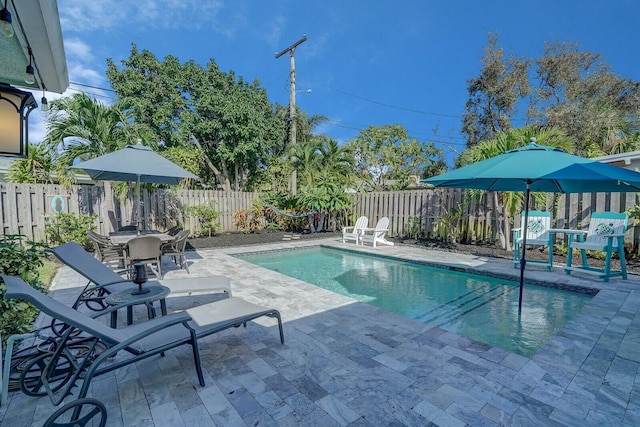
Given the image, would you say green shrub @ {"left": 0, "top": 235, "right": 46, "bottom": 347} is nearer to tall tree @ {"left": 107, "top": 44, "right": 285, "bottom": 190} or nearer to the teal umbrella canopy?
the teal umbrella canopy

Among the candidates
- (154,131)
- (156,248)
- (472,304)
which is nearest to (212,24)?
(154,131)

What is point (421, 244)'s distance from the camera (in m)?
9.27

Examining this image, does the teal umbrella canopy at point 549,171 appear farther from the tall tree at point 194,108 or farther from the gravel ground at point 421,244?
the tall tree at point 194,108

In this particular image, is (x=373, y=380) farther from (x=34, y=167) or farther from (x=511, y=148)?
(x=34, y=167)

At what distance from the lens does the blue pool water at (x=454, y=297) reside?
370cm

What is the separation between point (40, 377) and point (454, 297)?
507 centimetres

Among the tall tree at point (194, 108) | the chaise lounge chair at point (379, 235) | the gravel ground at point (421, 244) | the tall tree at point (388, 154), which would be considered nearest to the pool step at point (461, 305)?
the gravel ground at point (421, 244)

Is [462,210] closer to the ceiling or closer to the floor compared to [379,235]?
closer to the ceiling

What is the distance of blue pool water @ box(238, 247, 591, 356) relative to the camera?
3697 mm

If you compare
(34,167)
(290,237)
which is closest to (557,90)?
(290,237)

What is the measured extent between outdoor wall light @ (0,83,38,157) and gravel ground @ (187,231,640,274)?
6.28 meters

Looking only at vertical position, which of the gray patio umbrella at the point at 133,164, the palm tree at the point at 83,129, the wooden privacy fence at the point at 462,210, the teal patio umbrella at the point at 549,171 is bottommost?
the wooden privacy fence at the point at 462,210

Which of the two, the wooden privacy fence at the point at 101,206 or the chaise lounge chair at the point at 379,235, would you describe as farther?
the chaise lounge chair at the point at 379,235

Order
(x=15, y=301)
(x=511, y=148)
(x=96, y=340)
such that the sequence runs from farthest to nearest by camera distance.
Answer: (x=511, y=148), (x=15, y=301), (x=96, y=340)
